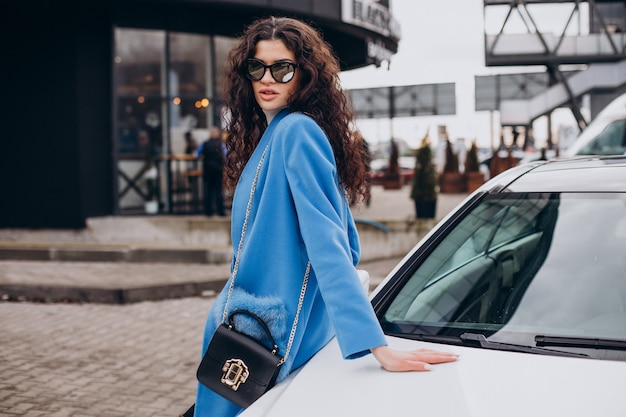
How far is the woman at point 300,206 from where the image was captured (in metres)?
2.09

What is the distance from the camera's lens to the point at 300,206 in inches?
83.9

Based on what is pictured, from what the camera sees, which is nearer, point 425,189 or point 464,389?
point 464,389

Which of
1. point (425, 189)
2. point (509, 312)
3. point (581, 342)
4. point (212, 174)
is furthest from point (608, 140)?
point (581, 342)

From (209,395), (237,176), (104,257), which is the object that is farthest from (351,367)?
(104,257)

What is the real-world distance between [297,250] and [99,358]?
13.6ft

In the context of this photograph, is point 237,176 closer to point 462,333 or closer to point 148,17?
point 462,333

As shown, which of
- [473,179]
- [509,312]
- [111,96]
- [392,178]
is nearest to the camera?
[509,312]

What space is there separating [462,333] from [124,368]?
12.3 ft

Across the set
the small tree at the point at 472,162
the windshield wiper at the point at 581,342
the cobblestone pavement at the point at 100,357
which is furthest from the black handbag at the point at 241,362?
the small tree at the point at 472,162

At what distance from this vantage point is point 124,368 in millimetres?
5586

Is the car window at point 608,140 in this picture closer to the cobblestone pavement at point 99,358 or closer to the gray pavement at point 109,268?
the gray pavement at point 109,268

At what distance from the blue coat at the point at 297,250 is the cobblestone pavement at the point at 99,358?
261 cm

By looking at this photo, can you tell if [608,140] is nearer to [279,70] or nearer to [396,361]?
[279,70]

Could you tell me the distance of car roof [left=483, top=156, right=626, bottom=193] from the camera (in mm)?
2828
